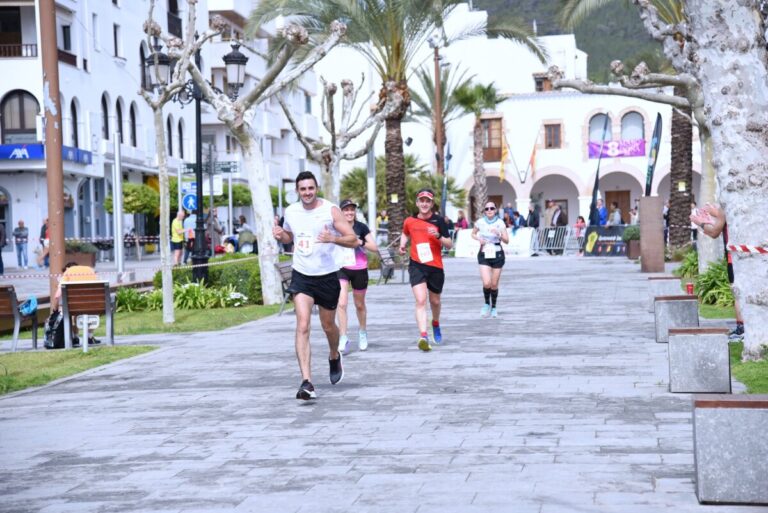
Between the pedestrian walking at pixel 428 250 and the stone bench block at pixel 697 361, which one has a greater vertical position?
the pedestrian walking at pixel 428 250

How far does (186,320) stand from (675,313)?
853 centimetres

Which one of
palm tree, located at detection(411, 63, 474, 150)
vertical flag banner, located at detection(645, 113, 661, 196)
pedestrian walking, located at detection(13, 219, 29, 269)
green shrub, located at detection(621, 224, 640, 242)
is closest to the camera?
vertical flag banner, located at detection(645, 113, 661, 196)

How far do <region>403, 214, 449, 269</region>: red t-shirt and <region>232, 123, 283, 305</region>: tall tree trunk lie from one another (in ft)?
24.0

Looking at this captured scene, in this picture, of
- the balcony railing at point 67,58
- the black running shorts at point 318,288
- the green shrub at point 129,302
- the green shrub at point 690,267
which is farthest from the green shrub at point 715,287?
the balcony railing at point 67,58

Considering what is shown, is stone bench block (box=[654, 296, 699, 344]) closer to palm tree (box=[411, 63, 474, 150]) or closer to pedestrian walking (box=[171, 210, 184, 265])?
pedestrian walking (box=[171, 210, 184, 265])

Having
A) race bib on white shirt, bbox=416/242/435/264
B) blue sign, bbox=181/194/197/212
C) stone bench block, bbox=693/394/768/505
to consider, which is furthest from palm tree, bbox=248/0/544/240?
stone bench block, bbox=693/394/768/505

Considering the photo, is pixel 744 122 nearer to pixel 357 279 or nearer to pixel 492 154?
pixel 357 279

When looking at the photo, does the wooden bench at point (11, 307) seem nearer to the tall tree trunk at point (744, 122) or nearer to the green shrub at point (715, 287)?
the tall tree trunk at point (744, 122)

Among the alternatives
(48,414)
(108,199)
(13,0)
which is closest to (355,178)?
(108,199)

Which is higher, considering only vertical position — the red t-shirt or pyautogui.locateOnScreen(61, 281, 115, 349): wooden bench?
the red t-shirt

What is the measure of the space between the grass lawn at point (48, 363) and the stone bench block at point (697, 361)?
5755mm

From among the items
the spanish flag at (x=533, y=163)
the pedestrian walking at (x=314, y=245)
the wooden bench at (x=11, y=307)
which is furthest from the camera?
the spanish flag at (x=533, y=163)

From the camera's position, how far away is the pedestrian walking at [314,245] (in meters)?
10.1

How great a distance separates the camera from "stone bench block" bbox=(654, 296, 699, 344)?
509 inches
